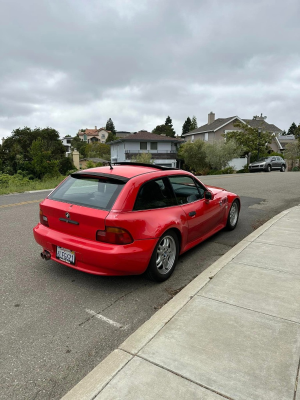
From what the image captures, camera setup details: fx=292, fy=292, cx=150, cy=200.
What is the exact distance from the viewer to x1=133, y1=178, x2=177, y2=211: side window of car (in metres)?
3.72

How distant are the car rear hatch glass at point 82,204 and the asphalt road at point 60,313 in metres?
0.76

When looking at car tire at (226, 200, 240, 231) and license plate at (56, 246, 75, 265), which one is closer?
license plate at (56, 246, 75, 265)

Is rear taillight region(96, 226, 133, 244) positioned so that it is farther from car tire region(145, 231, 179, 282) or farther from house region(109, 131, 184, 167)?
house region(109, 131, 184, 167)

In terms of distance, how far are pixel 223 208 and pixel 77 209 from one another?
3083mm

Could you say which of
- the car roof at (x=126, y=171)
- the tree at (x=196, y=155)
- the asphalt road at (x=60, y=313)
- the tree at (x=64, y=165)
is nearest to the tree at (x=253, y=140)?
the tree at (x=196, y=155)

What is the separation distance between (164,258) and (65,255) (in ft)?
4.25

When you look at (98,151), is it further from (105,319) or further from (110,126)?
(110,126)

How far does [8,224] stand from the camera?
6777mm

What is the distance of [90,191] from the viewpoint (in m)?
3.94

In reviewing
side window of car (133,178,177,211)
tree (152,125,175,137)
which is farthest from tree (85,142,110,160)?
side window of car (133,178,177,211)

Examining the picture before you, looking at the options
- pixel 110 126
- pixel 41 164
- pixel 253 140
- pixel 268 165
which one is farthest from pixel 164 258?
pixel 110 126

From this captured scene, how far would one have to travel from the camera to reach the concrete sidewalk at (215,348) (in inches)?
82.5

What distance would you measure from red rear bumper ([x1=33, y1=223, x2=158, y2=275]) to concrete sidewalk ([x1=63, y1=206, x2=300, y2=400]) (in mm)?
612

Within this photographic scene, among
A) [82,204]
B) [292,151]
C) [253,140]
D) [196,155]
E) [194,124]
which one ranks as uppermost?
[194,124]
